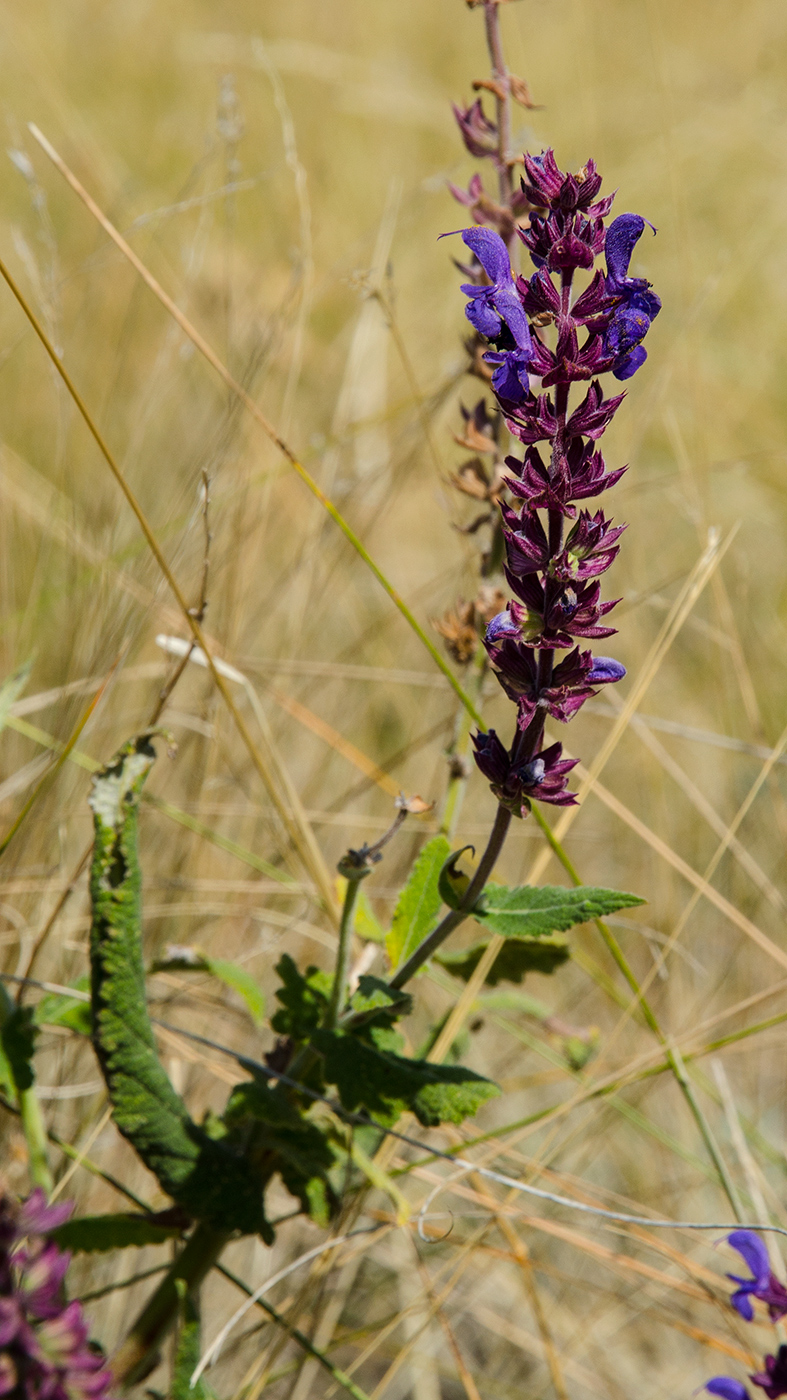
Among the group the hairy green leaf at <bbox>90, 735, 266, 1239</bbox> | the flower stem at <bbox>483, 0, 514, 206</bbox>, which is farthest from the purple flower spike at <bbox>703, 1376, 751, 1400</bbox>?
the flower stem at <bbox>483, 0, 514, 206</bbox>

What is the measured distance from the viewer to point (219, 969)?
1460 millimetres

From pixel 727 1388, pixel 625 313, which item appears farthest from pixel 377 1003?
pixel 727 1388

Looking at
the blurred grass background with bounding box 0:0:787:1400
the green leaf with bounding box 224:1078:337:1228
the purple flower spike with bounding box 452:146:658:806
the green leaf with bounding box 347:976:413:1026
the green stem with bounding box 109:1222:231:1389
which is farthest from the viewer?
the blurred grass background with bounding box 0:0:787:1400

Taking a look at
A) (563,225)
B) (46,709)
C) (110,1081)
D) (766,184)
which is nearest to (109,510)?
(46,709)

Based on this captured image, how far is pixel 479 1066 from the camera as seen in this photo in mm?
2648

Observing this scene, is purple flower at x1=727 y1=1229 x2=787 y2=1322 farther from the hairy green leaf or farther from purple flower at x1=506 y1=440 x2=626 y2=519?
purple flower at x1=506 y1=440 x2=626 y2=519

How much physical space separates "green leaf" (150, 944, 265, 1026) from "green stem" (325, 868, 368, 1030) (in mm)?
159

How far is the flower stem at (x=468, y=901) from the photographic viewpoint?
1.10 m

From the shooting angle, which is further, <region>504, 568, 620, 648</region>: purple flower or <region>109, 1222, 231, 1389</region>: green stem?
<region>109, 1222, 231, 1389</region>: green stem

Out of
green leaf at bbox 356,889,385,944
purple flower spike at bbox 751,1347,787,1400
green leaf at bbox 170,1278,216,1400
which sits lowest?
green leaf at bbox 170,1278,216,1400

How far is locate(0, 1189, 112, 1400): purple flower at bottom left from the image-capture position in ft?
2.88

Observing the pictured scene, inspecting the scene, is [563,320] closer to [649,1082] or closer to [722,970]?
[649,1082]

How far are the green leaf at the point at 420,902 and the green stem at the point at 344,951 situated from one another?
0.09 m

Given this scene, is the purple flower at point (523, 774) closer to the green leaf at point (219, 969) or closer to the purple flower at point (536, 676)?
the purple flower at point (536, 676)
